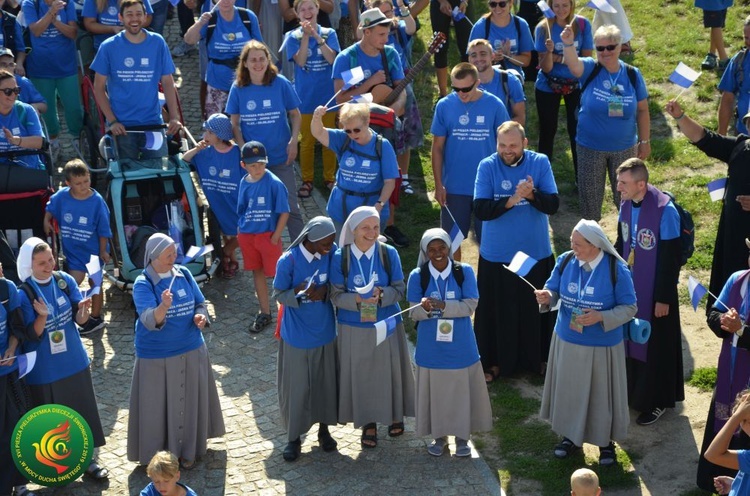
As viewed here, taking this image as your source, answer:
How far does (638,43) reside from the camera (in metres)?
17.0

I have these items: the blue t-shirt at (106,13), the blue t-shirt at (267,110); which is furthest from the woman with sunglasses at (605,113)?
the blue t-shirt at (106,13)

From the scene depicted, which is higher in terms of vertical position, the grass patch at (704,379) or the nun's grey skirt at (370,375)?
the nun's grey skirt at (370,375)

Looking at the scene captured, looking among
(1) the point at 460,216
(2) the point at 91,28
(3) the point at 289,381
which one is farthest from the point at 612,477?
(2) the point at 91,28

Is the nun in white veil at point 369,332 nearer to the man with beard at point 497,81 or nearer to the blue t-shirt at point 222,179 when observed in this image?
the blue t-shirt at point 222,179

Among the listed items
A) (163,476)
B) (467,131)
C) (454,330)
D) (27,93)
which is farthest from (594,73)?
(163,476)

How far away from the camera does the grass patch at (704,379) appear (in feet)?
35.0

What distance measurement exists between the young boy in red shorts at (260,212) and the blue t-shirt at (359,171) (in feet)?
1.79

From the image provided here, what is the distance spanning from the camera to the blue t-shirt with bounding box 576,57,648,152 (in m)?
12.0

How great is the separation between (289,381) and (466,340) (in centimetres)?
142

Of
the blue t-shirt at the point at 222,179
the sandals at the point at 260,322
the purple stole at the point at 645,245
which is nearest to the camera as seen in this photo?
the purple stole at the point at 645,245

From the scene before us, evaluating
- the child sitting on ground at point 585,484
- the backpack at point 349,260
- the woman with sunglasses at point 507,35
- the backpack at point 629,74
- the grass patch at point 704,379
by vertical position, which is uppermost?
the woman with sunglasses at point 507,35

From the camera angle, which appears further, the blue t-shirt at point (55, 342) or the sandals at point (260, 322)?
the sandals at point (260, 322)

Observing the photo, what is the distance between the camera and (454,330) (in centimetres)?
959

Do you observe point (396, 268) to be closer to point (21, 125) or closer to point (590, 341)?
point (590, 341)
